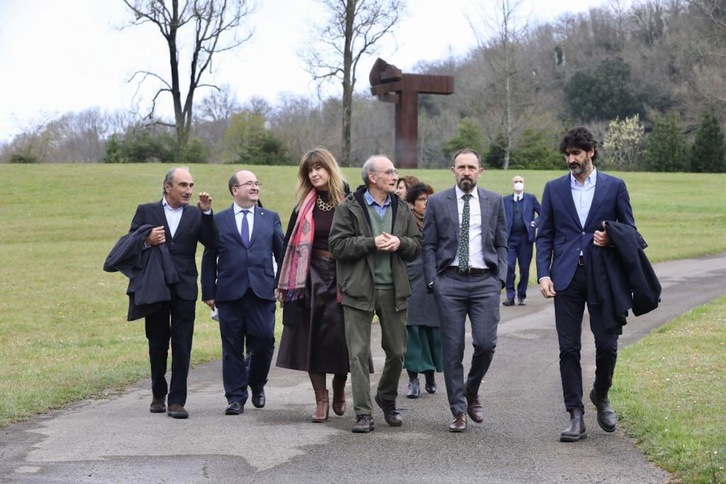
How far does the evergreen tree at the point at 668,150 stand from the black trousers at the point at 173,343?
55.3 m

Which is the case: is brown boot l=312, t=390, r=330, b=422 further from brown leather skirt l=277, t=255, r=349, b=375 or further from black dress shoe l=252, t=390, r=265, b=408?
black dress shoe l=252, t=390, r=265, b=408

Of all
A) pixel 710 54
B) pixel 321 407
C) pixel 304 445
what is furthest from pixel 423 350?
pixel 710 54

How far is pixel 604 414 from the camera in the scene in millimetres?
8016

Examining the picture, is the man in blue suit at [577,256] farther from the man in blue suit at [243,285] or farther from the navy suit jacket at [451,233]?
the man in blue suit at [243,285]

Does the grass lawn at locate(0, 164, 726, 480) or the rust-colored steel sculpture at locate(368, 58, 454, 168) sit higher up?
the rust-colored steel sculpture at locate(368, 58, 454, 168)

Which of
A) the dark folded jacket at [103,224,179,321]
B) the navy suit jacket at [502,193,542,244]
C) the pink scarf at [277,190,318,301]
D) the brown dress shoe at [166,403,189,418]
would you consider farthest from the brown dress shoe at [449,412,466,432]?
the navy suit jacket at [502,193,542,244]

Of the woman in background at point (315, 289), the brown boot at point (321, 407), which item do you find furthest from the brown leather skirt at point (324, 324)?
the brown boot at point (321, 407)

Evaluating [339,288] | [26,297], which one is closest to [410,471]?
[339,288]

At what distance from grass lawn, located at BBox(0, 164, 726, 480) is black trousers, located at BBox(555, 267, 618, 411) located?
1.74 ft

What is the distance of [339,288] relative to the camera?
28.0ft

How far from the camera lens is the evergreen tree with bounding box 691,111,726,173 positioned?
60.1m

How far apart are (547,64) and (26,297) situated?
80841 mm

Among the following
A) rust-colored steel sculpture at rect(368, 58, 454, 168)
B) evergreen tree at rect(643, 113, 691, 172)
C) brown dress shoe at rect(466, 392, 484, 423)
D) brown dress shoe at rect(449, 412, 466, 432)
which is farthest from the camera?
evergreen tree at rect(643, 113, 691, 172)

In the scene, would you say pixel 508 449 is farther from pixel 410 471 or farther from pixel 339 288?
pixel 339 288
